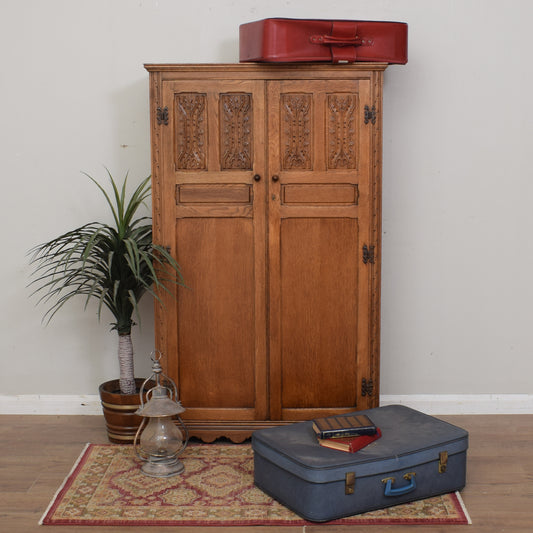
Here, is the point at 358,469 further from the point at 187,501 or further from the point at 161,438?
the point at 161,438

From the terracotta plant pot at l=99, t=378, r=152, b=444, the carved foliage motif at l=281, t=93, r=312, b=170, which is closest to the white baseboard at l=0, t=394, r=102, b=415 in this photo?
the terracotta plant pot at l=99, t=378, r=152, b=444

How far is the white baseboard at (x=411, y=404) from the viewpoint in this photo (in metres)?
3.87

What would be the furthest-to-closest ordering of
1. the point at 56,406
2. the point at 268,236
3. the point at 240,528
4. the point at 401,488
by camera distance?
the point at 56,406 < the point at 268,236 < the point at 401,488 < the point at 240,528

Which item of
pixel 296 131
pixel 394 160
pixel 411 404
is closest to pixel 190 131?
pixel 296 131

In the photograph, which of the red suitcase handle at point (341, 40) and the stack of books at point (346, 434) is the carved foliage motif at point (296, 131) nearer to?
the red suitcase handle at point (341, 40)

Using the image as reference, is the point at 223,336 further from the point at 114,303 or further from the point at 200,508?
the point at 200,508

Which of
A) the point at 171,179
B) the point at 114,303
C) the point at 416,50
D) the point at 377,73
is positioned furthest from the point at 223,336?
the point at 416,50

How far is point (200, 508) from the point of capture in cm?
274

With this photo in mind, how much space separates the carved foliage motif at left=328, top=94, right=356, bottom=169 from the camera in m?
3.25

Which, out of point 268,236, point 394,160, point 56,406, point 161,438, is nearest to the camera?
point 161,438

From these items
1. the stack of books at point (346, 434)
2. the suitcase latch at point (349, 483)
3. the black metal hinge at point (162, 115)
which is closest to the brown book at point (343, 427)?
the stack of books at point (346, 434)

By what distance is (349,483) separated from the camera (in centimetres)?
265

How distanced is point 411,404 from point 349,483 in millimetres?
1326

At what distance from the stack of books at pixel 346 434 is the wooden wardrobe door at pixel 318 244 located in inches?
20.4
